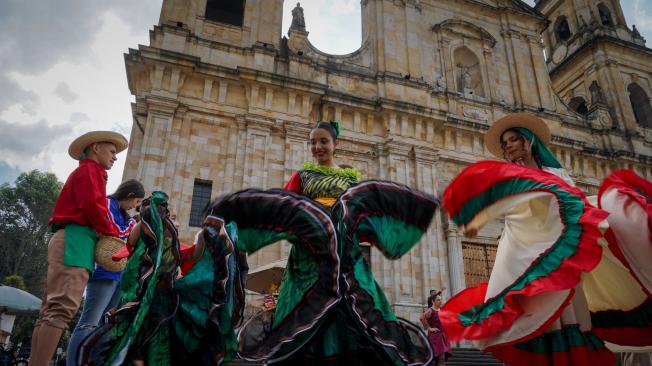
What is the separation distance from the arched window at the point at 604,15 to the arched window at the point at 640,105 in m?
4.18

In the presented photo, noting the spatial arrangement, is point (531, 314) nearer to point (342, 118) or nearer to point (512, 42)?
point (342, 118)

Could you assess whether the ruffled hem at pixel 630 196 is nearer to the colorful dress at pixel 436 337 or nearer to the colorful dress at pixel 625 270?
the colorful dress at pixel 625 270

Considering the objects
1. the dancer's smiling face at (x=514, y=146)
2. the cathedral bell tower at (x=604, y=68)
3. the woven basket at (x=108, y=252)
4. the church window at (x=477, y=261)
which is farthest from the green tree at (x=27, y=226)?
the cathedral bell tower at (x=604, y=68)

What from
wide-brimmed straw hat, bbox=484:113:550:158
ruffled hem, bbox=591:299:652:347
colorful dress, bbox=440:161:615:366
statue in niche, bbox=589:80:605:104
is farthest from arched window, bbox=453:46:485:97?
colorful dress, bbox=440:161:615:366

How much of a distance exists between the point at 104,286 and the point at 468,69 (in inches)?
680

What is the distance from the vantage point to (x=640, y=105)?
2130 cm

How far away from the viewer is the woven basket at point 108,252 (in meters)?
3.71

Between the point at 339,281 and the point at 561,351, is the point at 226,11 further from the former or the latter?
the point at 561,351

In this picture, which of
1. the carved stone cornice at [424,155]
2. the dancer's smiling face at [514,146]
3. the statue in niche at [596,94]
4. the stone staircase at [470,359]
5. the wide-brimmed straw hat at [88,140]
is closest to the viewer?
the dancer's smiling face at [514,146]

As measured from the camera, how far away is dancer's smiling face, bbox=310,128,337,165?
3.17m

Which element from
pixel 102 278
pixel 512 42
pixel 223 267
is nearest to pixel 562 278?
pixel 223 267

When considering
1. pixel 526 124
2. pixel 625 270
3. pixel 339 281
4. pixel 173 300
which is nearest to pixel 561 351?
pixel 625 270

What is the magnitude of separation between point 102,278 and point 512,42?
19.1m

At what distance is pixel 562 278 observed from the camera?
7.47 ft
